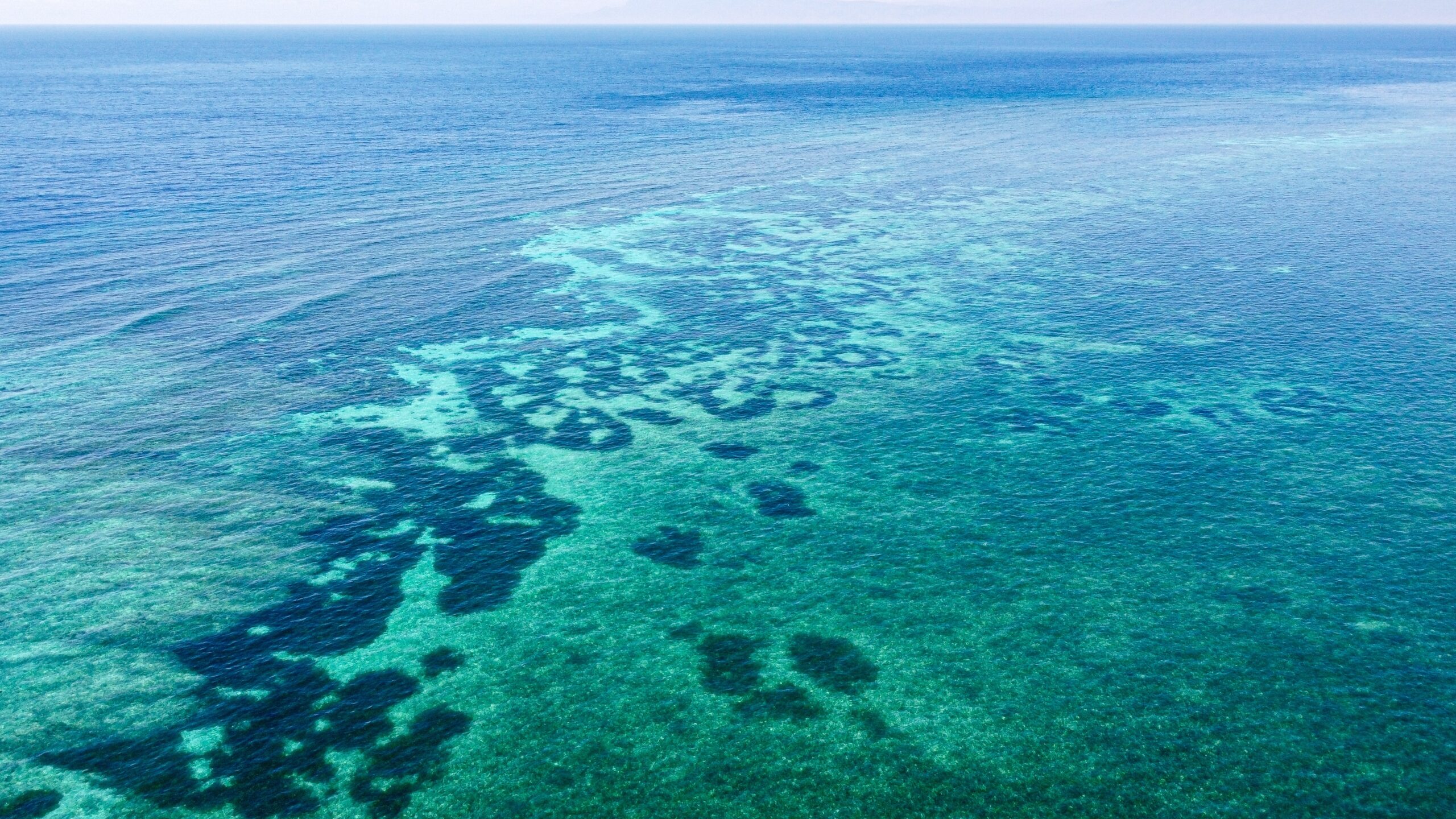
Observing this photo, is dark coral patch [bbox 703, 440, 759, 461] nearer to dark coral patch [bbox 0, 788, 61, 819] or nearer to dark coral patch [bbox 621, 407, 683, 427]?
dark coral patch [bbox 621, 407, 683, 427]

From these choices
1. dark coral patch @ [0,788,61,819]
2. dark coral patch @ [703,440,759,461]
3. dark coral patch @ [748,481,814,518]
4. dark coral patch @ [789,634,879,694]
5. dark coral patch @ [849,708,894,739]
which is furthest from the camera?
dark coral patch @ [703,440,759,461]

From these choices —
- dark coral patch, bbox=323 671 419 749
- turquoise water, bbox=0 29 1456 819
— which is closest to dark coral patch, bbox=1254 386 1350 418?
turquoise water, bbox=0 29 1456 819

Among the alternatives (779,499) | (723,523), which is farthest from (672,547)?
(779,499)

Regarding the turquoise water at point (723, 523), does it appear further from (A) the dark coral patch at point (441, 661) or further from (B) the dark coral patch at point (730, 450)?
(A) the dark coral patch at point (441, 661)

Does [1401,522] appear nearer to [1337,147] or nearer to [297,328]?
[297,328]

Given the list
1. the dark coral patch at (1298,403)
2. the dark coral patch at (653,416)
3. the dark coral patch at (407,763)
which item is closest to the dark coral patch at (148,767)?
the dark coral patch at (407,763)

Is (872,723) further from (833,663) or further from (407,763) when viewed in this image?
(407,763)
